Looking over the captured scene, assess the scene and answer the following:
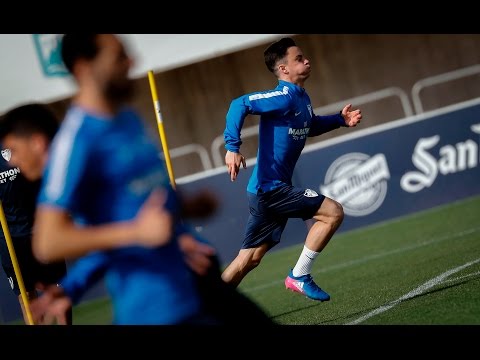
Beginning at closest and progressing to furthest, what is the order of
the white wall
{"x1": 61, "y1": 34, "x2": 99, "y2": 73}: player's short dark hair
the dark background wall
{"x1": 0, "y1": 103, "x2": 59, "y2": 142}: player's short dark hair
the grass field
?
{"x1": 61, "y1": 34, "x2": 99, "y2": 73}: player's short dark hair → {"x1": 0, "y1": 103, "x2": 59, "y2": 142}: player's short dark hair → the grass field → the white wall → the dark background wall

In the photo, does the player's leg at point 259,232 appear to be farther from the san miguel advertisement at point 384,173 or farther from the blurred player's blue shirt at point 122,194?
the san miguel advertisement at point 384,173

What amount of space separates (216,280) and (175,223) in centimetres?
45

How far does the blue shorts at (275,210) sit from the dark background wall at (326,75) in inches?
388

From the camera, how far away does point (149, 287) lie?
3.45 m

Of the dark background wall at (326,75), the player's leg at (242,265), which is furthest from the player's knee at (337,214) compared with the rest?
the dark background wall at (326,75)

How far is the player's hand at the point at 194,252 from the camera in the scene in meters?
3.55

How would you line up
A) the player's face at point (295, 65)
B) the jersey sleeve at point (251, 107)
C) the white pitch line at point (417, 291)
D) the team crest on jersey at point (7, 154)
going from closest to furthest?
the white pitch line at point (417, 291)
the jersey sleeve at point (251, 107)
the player's face at point (295, 65)
the team crest on jersey at point (7, 154)

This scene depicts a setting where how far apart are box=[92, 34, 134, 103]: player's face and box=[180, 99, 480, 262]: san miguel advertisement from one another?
32.5 feet

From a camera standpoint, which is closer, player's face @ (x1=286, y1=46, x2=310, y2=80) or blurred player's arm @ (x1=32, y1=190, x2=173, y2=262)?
blurred player's arm @ (x1=32, y1=190, x2=173, y2=262)

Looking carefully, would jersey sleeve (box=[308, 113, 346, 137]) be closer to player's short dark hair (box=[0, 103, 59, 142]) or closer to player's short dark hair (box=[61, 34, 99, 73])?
player's short dark hair (box=[0, 103, 59, 142])

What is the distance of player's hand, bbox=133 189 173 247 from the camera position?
3.16 meters

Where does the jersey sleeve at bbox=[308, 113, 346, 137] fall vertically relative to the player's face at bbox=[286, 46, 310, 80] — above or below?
below

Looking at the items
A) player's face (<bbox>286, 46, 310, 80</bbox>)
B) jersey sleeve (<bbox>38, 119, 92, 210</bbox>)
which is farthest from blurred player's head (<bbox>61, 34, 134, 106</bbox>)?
player's face (<bbox>286, 46, 310, 80</bbox>)
